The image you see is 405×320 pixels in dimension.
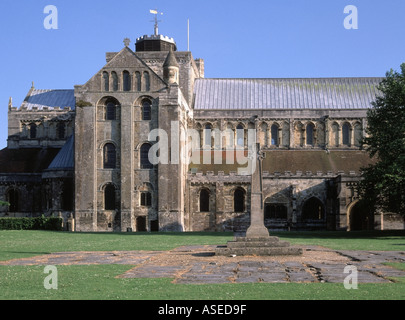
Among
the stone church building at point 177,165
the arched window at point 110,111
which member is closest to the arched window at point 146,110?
the stone church building at point 177,165

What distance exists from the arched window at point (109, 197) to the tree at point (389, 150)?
78.4 feet

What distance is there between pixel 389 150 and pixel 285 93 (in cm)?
2895

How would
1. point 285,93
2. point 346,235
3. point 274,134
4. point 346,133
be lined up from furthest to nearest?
1. point 285,93
2. point 274,134
3. point 346,133
4. point 346,235

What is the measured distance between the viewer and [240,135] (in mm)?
67312

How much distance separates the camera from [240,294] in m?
14.6

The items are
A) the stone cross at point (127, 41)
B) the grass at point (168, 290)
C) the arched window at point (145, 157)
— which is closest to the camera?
the grass at point (168, 290)

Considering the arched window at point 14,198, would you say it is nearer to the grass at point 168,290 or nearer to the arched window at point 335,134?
the arched window at point 335,134

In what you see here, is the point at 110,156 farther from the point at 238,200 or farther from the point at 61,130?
the point at 61,130

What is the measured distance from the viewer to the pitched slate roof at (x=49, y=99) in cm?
7312

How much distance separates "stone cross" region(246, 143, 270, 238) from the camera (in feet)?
91.5

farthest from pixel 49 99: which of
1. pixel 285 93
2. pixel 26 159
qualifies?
pixel 285 93

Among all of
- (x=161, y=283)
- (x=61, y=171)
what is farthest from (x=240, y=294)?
(x=61, y=171)

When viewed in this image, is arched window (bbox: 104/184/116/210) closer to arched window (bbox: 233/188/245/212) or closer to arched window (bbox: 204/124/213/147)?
arched window (bbox: 233/188/245/212)

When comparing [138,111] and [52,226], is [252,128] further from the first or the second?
[52,226]
